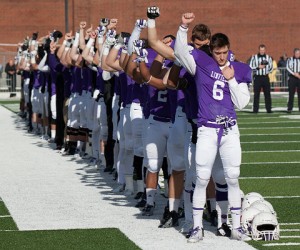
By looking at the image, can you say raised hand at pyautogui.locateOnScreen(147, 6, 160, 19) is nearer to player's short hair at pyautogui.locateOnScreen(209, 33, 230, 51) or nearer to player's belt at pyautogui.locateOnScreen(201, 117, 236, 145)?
player's short hair at pyautogui.locateOnScreen(209, 33, 230, 51)

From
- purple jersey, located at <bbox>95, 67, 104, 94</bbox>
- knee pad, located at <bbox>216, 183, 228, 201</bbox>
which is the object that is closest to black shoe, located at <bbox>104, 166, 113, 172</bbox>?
purple jersey, located at <bbox>95, 67, 104, 94</bbox>

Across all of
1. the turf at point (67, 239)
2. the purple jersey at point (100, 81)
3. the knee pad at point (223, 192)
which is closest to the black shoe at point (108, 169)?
the purple jersey at point (100, 81)

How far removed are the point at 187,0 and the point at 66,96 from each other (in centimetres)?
3608

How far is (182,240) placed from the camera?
10.1 metres

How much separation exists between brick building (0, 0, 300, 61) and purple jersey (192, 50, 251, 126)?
44.0 metres

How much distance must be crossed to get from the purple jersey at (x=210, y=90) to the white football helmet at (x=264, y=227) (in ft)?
3.06

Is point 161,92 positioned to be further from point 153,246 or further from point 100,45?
point 100,45

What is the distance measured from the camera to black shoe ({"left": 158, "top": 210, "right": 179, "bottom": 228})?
10.9 metres

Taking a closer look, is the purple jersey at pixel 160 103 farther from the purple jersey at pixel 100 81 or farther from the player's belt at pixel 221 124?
the purple jersey at pixel 100 81

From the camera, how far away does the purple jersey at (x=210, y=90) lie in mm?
9938

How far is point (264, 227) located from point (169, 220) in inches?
43.3

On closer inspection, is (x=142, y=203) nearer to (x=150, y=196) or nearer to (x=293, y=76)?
(x=150, y=196)

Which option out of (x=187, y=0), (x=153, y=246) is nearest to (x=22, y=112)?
(x=153, y=246)

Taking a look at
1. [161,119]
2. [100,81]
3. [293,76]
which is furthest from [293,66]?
[161,119]
